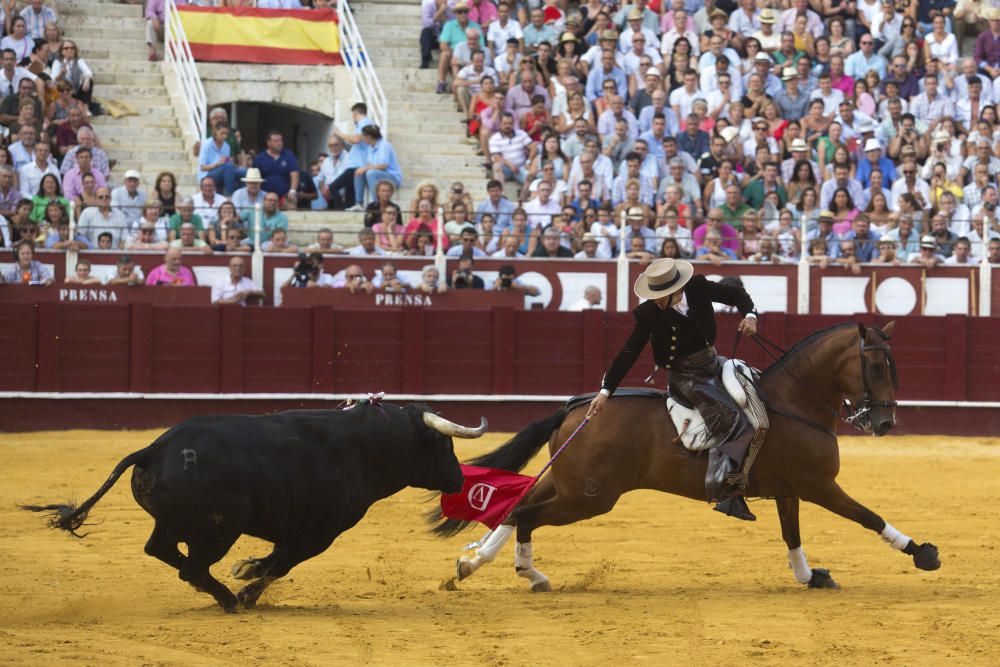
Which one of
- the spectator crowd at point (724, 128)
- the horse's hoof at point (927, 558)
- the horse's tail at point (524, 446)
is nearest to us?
the horse's hoof at point (927, 558)

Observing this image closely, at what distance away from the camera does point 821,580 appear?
768 centimetres

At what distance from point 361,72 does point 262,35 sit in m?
1.27

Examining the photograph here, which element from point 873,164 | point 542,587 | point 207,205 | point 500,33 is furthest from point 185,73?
point 542,587

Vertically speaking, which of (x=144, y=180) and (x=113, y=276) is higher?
(x=144, y=180)

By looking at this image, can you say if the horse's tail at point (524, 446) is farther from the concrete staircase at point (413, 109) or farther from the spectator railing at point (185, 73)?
the spectator railing at point (185, 73)

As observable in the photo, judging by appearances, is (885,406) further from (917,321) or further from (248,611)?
(917,321)

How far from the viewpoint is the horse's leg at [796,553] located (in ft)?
25.2

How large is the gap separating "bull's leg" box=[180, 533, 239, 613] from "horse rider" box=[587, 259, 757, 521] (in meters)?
2.02

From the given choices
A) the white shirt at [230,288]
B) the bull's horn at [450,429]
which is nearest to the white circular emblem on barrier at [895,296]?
the white shirt at [230,288]

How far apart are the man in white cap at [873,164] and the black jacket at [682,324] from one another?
10028 mm

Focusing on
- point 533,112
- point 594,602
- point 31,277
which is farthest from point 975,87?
point 594,602

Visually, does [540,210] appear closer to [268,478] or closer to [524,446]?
[524,446]

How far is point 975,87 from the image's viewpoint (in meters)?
18.4

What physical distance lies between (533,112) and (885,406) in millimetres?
10217
